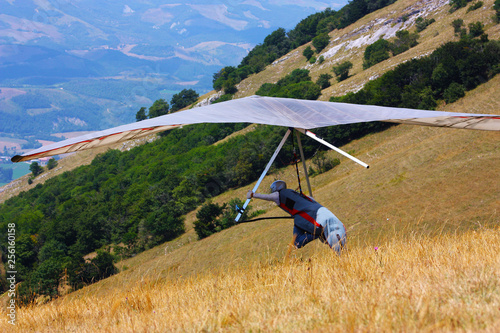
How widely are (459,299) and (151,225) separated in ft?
178

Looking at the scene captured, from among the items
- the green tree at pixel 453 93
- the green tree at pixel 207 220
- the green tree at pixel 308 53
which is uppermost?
the green tree at pixel 308 53

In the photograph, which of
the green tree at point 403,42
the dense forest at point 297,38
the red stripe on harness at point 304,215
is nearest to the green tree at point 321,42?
the dense forest at point 297,38

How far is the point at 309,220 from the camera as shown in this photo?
5668 millimetres

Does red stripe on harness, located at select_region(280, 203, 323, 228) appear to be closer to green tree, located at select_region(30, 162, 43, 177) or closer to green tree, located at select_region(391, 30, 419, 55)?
green tree, located at select_region(391, 30, 419, 55)

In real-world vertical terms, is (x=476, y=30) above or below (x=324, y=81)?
below

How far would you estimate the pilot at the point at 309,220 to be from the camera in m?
5.43

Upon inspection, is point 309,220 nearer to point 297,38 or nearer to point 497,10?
point 497,10

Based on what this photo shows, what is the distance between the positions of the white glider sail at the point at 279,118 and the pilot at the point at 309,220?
1.27m

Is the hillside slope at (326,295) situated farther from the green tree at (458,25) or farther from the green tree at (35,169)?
the green tree at (35,169)

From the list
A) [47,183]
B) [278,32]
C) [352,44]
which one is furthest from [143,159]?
[278,32]

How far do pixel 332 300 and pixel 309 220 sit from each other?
2234mm

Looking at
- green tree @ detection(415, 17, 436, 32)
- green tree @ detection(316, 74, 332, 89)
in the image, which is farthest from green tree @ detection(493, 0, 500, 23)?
green tree @ detection(316, 74, 332, 89)

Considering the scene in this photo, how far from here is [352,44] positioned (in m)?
92.8

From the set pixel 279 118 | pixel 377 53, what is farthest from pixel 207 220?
pixel 377 53
